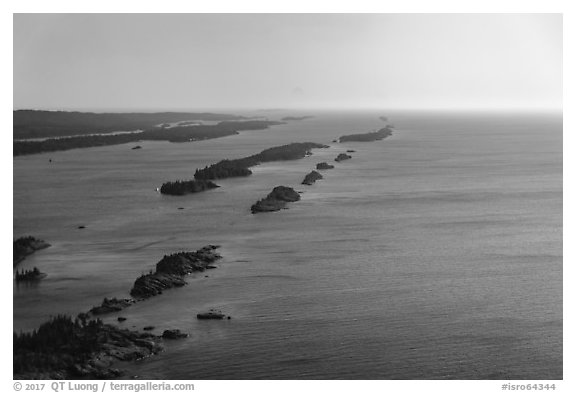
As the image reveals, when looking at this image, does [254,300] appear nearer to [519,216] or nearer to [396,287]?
[396,287]

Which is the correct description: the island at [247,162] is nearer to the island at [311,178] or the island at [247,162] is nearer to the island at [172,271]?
the island at [311,178]

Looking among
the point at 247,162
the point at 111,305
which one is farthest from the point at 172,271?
the point at 247,162

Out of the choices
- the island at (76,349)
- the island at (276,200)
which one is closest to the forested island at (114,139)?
the island at (276,200)

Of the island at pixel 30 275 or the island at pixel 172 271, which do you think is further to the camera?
the island at pixel 30 275

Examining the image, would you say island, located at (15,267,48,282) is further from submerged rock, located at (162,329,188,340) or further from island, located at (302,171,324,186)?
island, located at (302,171,324,186)

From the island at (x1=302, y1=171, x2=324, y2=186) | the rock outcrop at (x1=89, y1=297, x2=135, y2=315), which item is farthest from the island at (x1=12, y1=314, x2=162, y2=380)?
the island at (x1=302, y1=171, x2=324, y2=186)
